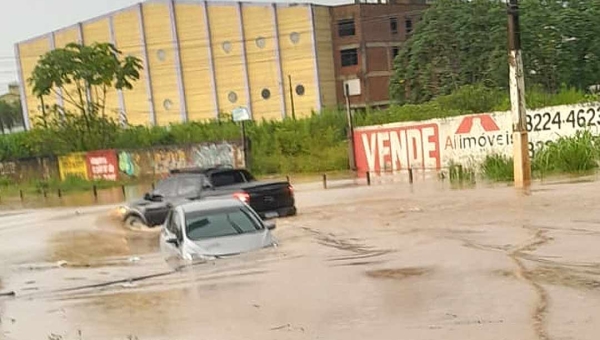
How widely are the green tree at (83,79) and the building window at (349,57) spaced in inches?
855

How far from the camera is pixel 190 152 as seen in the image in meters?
43.9

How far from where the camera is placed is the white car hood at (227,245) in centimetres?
1233

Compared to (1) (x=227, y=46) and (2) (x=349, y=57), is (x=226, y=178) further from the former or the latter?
(2) (x=349, y=57)

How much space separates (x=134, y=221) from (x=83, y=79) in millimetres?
31063

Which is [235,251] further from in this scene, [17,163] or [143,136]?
[17,163]

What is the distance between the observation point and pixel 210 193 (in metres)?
19.1

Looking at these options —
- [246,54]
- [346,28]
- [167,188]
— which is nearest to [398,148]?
[167,188]

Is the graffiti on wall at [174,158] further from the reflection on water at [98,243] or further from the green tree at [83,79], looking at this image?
the reflection on water at [98,243]

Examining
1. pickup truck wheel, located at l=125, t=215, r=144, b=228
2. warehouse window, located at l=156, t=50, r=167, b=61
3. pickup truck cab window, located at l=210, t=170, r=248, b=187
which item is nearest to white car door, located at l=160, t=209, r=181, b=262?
pickup truck cab window, located at l=210, t=170, r=248, b=187

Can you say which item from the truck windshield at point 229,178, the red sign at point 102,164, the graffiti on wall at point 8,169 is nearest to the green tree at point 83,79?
the red sign at point 102,164

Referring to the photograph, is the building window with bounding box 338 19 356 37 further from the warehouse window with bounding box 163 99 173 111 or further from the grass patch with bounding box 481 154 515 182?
the grass patch with bounding box 481 154 515 182

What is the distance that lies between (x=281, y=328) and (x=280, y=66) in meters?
58.5

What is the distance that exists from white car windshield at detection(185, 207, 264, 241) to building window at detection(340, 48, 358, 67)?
5510cm

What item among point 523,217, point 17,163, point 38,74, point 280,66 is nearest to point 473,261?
point 523,217
